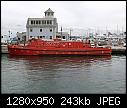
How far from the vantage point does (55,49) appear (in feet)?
115

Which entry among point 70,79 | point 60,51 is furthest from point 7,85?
point 60,51

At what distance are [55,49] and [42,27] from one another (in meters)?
12.4

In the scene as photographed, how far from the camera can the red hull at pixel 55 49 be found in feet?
113

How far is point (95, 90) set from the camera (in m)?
12.7

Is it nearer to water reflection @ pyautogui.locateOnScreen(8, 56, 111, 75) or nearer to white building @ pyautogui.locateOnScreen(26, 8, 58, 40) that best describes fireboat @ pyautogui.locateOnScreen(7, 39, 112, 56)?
water reflection @ pyautogui.locateOnScreen(8, 56, 111, 75)

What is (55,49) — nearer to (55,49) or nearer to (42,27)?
(55,49)

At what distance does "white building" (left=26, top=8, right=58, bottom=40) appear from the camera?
46278 millimetres

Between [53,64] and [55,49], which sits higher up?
[55,49]

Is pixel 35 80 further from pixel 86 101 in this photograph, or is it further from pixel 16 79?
pixel 86 101

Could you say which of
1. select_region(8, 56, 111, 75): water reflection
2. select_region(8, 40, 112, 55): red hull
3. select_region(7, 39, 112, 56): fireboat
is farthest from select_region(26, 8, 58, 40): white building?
select_region(8, 56, 111, 75): water reflection

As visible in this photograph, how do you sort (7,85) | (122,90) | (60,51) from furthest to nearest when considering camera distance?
(60,51)
(7,85)
(122,90)

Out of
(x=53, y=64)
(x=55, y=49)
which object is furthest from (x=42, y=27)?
(x=53, y=64)

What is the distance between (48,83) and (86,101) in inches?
241

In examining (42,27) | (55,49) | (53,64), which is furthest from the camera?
(42,27)
